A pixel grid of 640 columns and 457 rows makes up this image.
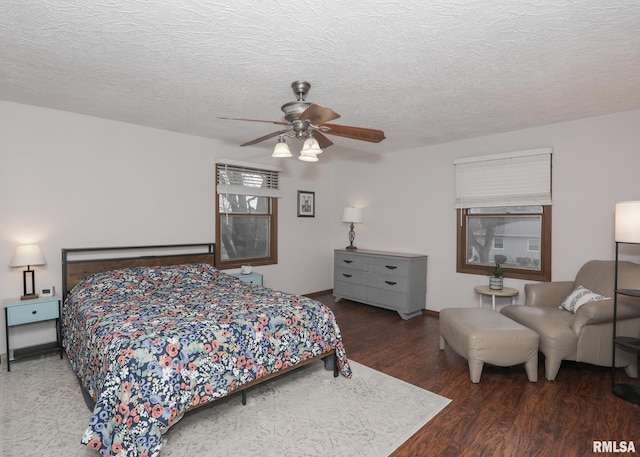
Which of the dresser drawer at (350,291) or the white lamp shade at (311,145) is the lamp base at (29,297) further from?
the dresser drawer at (350,291)

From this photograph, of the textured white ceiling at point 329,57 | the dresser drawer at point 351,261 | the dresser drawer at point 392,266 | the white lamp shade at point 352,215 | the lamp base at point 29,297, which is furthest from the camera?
the white lamp shade at point 352,215

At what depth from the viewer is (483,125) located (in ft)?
12.9

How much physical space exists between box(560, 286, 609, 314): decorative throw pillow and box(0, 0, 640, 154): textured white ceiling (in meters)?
1.76

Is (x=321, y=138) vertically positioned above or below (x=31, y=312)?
above

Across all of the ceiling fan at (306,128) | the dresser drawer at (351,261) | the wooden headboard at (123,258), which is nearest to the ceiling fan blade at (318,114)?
the ceiling fan at (306,128)

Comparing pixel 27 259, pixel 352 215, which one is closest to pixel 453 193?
pixel 352 215

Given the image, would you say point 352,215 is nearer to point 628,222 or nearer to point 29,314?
point 628,222

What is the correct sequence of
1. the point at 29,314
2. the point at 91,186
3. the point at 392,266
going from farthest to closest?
the point at 392,266, the point at 91,186, the point at 29,314

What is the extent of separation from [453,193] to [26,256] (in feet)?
15.9

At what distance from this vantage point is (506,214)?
169 inches

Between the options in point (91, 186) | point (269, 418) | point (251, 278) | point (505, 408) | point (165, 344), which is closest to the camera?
point (165, 344)

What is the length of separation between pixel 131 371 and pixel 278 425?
994 mm

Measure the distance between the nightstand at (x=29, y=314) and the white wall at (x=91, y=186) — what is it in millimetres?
160

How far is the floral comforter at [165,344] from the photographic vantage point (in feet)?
6.19
